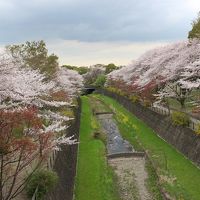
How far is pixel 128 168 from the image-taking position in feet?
108

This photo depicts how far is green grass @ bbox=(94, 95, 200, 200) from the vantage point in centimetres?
2492

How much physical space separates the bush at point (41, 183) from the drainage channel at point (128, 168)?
8198 millimetres

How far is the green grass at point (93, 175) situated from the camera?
26534 mm

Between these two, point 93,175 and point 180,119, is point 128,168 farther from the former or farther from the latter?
point 180,119

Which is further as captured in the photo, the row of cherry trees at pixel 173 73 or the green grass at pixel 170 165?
the row of cherry trees at pixel 173 73

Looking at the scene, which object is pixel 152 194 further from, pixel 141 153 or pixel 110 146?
pixel 110 146

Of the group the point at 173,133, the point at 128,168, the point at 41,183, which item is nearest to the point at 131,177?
the point at 128,168

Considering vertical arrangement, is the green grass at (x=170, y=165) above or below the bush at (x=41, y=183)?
below

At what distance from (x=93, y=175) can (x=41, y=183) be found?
11838 millimetres

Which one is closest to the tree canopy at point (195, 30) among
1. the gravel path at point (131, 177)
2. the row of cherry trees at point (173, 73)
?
the row of cherry trees at point (173, 73)

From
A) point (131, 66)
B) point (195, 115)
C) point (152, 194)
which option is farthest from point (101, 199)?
point (131, 66)

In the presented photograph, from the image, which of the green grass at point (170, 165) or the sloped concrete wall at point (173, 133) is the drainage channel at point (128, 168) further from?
the sloped concrete wall at point (173, 133)

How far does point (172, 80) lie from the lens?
1729 inches

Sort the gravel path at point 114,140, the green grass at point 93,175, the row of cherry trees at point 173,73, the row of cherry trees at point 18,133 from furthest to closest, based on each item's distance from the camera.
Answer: the gravel path at point 114,140 < the row of cherry trees at point 173,73 < the green grass at point 93,175 < the row of cherry trees at point 18,133
